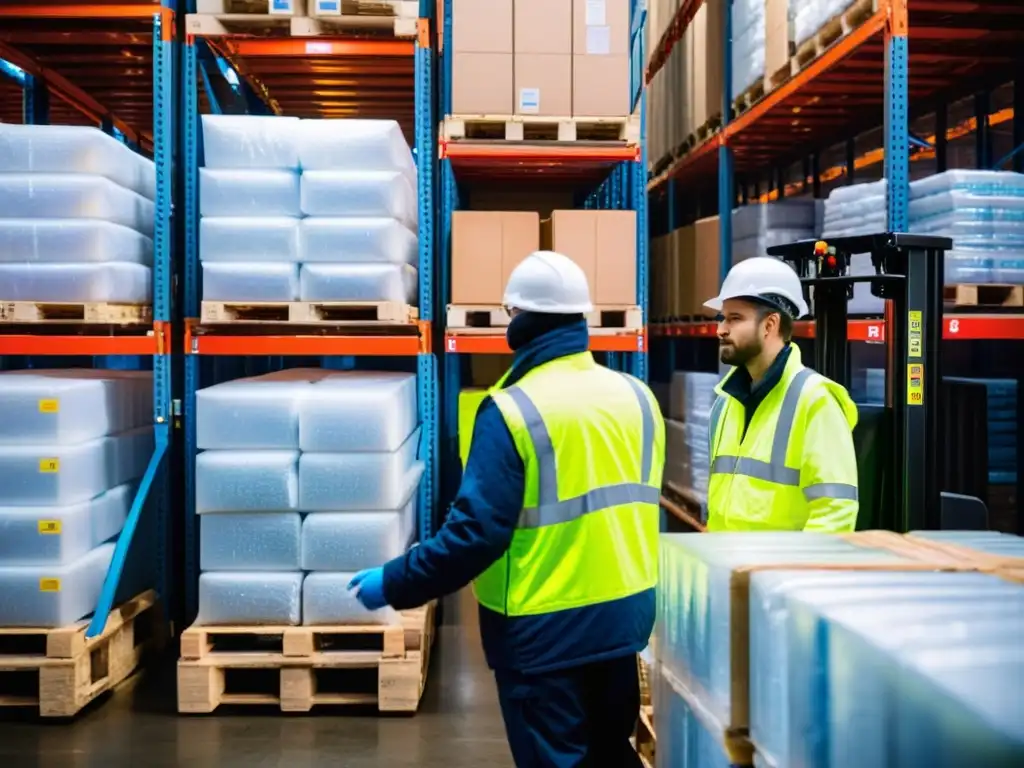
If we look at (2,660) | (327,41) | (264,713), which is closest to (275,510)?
(264,713)

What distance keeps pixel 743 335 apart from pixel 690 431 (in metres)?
4.19

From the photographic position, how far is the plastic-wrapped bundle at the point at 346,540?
5090mm

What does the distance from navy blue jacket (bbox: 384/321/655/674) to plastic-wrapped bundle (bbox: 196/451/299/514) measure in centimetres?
230

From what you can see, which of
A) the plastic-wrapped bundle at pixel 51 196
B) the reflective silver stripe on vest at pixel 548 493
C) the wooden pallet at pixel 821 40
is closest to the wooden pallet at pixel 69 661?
the plastic-wrapped bundle at pixel 51 196

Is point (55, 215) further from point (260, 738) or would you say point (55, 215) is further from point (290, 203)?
point (260, 738)

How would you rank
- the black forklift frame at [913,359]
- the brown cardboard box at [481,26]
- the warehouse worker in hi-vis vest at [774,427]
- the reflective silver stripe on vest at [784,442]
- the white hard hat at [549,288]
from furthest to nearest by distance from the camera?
the brown cardboard box at [481,26]
the black forklift frame at [913,359]
the reflective silver stripe on vest at [784,442]
the warehouse worker in hi-vis vest at [774,427]
the white hard hat at [549,288]

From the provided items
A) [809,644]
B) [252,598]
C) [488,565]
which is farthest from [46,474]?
[809,644]

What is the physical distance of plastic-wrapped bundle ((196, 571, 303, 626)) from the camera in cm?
509

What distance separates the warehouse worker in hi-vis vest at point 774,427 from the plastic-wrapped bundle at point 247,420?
2249 mm

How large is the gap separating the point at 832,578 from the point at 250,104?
21.3 ft

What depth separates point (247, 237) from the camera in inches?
215

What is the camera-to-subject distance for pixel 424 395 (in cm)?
614

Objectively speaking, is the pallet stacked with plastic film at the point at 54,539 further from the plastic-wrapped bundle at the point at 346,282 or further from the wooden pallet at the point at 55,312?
the plastic-wrapped bundle at the point at 346,282

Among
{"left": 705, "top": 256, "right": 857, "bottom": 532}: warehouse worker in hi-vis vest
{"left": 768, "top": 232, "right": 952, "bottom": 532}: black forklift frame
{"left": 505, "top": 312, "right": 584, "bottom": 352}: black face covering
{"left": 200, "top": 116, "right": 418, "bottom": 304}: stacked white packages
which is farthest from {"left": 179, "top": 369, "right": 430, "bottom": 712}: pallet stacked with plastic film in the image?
{"left": 768, "top": 232, "right": 952, "bottom": 532}: black forklift frame
